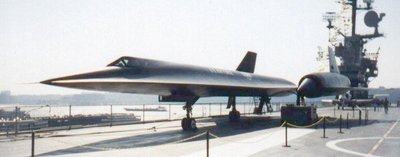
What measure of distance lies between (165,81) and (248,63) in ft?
45.0

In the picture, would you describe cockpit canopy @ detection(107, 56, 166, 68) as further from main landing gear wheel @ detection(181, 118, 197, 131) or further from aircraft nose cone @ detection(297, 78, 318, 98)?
aircraft nose cone @ detection(297, 78, 318, 98)

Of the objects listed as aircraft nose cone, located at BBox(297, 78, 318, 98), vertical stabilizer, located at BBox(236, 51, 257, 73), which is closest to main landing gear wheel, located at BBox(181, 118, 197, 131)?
aircraft nose cone, located at BBox(297, 78, 318, 98)

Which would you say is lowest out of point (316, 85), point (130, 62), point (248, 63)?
point (316, 85)

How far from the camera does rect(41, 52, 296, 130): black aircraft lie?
12750 mm

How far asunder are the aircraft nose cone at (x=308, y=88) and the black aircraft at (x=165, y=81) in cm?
245

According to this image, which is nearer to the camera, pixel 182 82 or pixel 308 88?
pixel 182 82

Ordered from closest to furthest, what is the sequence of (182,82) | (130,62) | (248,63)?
(130,62) → (182,82) → (248,63)

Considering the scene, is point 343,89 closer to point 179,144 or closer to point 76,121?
point 179,144

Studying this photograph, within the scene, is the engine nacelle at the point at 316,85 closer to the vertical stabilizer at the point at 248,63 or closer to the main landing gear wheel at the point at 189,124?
the vertical stabilizer at the point at 248,63

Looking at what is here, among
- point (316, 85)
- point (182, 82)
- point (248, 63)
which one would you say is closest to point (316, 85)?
point (316, 85)

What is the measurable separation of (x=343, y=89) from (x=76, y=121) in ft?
134

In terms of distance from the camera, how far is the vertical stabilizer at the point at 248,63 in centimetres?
2696

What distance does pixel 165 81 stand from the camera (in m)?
14.7

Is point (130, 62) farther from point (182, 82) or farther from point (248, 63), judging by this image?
point (248, 63)
